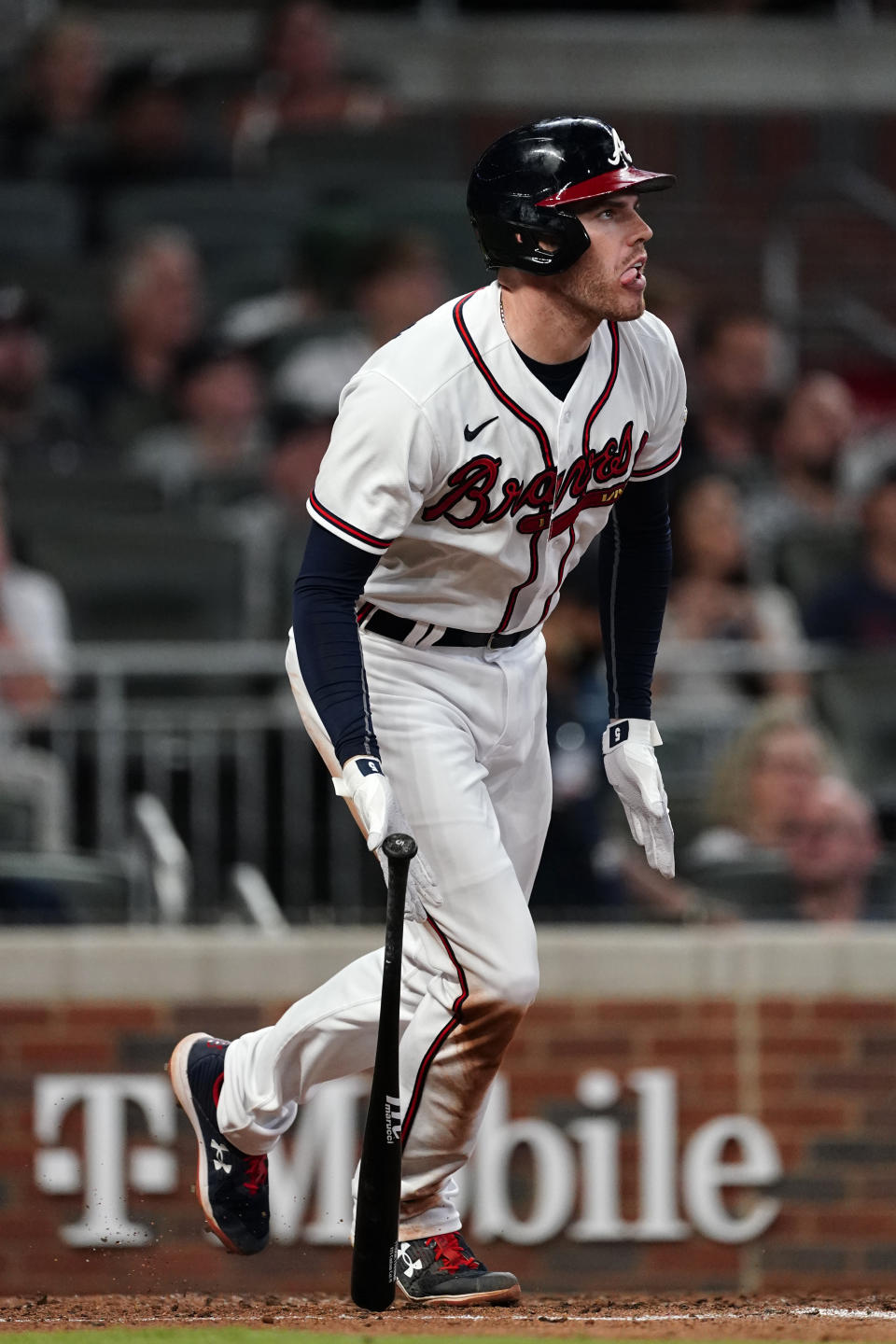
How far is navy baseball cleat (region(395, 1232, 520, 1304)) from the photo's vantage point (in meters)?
4.37

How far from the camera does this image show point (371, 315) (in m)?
8.98

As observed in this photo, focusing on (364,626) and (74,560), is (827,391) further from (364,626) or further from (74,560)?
(364,626)

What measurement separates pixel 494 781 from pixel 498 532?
50cm

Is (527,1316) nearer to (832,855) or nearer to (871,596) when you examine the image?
(832,855)

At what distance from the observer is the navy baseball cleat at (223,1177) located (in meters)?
4.65

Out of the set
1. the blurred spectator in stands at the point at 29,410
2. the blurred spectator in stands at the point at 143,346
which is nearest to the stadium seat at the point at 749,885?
the blurred spectator in stands at the point at 29,410

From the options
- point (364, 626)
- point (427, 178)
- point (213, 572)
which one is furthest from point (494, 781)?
point (427, 178)

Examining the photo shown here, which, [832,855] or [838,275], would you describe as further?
[838,275]

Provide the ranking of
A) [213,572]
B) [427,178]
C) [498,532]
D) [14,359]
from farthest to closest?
[427,178]
[14,359]
[213,572]
[498,532]

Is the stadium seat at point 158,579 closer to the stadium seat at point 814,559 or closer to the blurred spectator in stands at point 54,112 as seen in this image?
the stadium seat at point 814,559

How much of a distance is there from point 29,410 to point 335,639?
202 inches

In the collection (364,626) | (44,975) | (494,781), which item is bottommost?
(44,975)

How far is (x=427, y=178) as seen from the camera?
10.9m

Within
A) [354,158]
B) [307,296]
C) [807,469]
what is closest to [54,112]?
[354,158]
